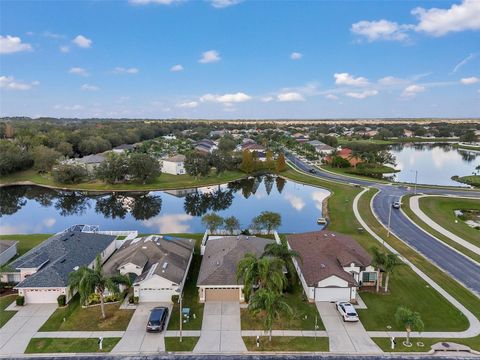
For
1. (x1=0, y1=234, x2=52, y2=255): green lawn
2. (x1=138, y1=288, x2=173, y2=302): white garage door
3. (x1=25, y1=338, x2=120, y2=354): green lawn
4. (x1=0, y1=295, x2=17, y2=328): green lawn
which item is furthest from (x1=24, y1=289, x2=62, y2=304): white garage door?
(x1=0, y1=234, x2=52, y2=255): green lawn

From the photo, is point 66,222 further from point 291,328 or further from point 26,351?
point 291,328

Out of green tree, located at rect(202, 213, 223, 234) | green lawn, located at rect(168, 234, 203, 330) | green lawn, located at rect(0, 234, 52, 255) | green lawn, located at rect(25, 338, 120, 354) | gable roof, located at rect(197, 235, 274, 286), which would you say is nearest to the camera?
green lawn, located at rect(25, 338, 120, 354)

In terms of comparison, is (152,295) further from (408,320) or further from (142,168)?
(142,168)

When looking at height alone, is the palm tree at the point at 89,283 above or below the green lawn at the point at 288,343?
above

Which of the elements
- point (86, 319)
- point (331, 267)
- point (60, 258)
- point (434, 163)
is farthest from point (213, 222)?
point (434, 163)

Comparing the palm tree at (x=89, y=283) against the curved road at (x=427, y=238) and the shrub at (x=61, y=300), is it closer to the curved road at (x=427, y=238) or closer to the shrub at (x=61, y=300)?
the shrub at (x=61, y=300)

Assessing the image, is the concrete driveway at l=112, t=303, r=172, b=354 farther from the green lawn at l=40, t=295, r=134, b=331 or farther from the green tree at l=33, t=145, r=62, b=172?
the green tree at l=33, t=145, r=62, b=172

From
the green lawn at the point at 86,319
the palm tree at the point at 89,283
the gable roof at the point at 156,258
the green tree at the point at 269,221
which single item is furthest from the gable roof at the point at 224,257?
the green tree at the point at 269,221
